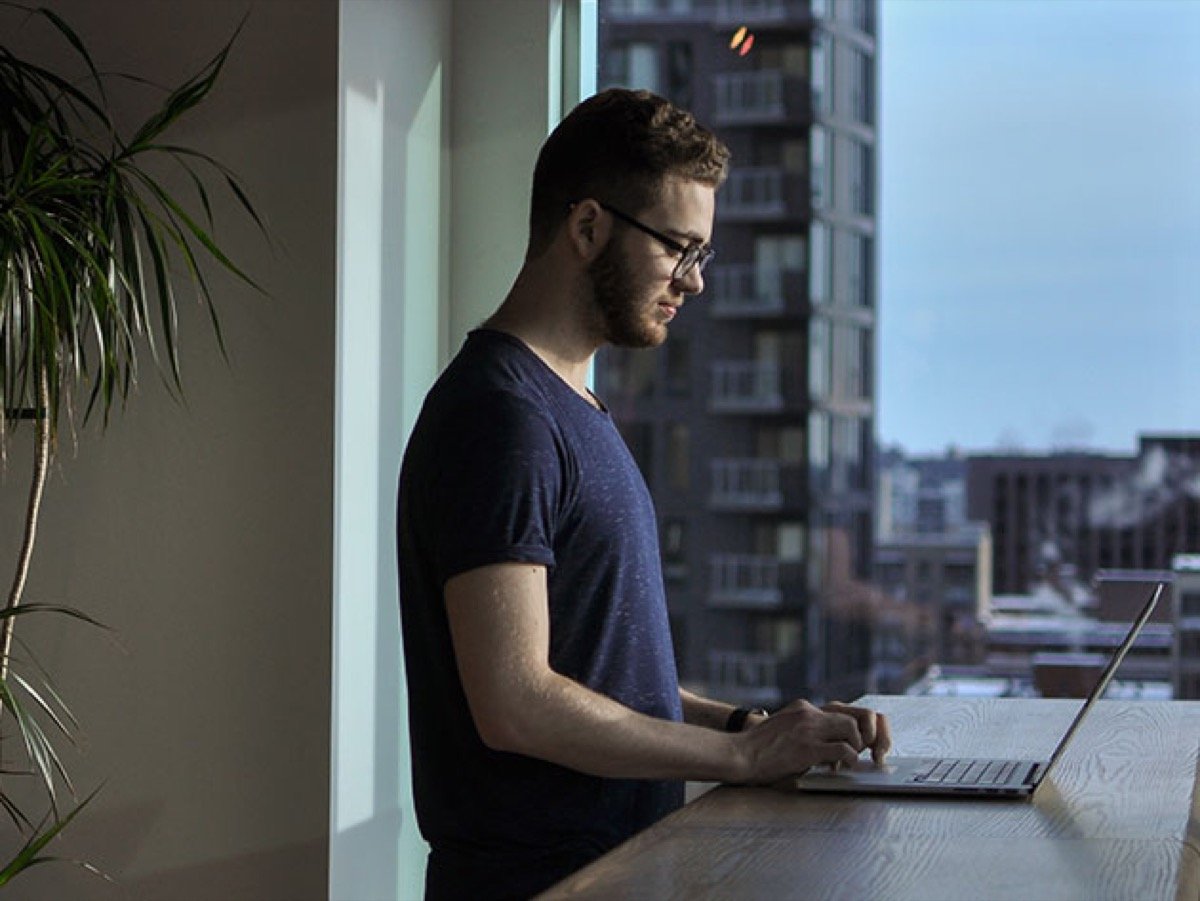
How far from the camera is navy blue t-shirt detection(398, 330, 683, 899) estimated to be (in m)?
1.91

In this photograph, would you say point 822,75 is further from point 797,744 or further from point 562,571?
point 797,744

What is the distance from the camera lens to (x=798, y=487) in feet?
13.7

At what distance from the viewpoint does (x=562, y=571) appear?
1.97 metres

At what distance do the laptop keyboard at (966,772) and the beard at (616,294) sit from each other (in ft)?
1.91

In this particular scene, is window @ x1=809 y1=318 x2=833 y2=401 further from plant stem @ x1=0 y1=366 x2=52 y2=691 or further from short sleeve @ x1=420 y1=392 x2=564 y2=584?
short sleeve @ x1=420 y1=392 x2=564 y2=584

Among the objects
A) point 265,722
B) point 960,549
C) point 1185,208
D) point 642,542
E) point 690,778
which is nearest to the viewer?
point 690,778

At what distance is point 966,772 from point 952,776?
0.04 metres

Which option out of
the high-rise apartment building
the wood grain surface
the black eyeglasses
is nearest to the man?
the black eyeglasses

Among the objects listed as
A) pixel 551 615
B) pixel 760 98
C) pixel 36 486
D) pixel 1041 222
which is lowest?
pixel 551 615

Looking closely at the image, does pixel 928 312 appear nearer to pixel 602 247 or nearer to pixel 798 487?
pixel 798 487

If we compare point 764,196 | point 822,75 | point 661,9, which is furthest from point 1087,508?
point 661,9

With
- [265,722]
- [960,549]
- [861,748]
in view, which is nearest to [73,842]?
[265,722]

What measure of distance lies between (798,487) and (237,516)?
130 centimetres

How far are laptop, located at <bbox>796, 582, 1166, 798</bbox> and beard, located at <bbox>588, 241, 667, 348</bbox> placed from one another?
0.54 metres
